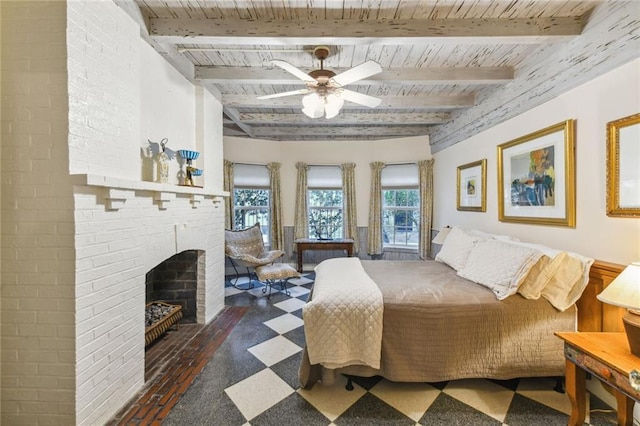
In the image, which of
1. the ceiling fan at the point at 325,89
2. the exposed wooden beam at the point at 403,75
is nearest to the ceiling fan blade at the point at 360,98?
the ceiling fan at the point at 325,89

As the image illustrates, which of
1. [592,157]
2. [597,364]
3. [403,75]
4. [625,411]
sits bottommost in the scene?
[625,411]

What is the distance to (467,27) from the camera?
1914 mm

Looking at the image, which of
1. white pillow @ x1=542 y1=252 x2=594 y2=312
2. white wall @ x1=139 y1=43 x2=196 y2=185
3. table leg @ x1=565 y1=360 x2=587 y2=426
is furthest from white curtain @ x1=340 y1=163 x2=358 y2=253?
table leg @ x1=565 y1=360 x2=587 y2=426

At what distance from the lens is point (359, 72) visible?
1860 mm

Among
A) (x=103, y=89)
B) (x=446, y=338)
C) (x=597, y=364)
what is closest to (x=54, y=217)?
(x=103, y=89)

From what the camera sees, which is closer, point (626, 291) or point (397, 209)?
point (626, 291)

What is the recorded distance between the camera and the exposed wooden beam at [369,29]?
74.7 inches

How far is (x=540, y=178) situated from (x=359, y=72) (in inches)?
75.0

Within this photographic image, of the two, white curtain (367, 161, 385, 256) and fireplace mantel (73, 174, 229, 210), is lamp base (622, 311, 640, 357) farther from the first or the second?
white curtain (367, 161, 385, 256)

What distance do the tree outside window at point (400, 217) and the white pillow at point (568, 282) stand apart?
2.95 meters

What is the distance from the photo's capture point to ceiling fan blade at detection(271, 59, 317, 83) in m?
1.79

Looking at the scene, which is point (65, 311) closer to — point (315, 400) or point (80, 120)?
point (80, 120)

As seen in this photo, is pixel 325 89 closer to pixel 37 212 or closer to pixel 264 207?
pixel 37 212

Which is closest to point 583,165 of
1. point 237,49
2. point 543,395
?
point 543,395
